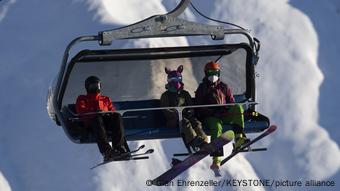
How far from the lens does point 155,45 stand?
37688 mm

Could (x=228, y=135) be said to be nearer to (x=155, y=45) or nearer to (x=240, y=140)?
(x=240, y=140)

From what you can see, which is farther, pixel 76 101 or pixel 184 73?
pixel 184 73

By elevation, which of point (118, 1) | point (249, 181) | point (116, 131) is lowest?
point (249, 181)

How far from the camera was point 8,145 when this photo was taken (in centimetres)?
4025

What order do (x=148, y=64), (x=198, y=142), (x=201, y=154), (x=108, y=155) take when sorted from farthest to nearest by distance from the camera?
(x=148, y=64), (x=201, y=154), (x=198, y=142), (x=108, y=155)

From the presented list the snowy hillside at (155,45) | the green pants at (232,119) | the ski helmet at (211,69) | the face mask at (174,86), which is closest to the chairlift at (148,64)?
the green pants at (232,119)

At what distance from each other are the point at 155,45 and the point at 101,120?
2169cm

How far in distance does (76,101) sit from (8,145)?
79.2ft

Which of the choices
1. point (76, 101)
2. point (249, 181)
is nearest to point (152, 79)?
point (76, 101)

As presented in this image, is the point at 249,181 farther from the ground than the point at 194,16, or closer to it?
closer to it

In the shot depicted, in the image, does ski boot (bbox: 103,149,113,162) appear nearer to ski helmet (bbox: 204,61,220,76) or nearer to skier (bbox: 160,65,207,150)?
skier (bbox: 160,65,207,150)

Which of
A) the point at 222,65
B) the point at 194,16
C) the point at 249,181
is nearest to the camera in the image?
the point at 222,65

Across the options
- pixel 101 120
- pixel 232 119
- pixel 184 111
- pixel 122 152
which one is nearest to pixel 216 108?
pixel 232 119

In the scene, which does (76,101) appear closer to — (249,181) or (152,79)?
(152,79)
